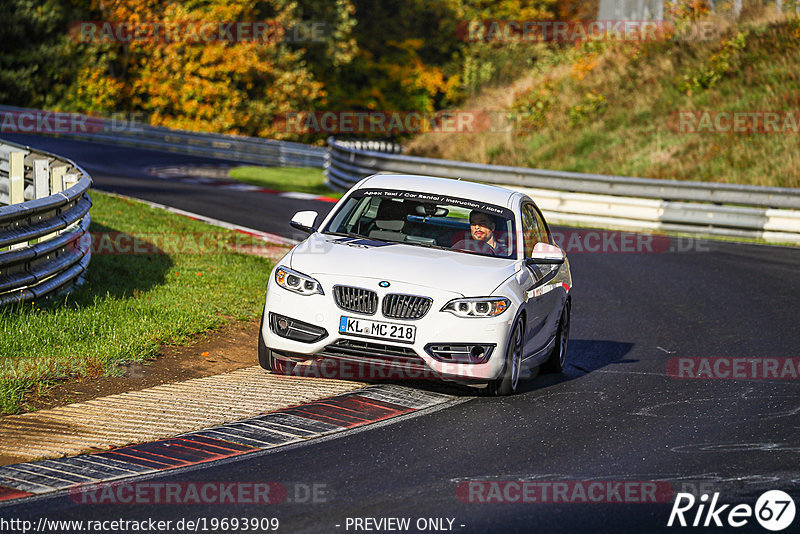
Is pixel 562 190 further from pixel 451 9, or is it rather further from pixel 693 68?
pixel 451 9

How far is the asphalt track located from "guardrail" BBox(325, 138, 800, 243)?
26.9 ft

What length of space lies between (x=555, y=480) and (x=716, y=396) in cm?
336

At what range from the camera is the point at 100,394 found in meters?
8.49

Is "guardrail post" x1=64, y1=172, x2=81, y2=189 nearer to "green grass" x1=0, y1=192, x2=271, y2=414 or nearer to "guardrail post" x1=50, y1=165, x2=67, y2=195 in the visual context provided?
"guardrail post" x1=50, y1=165, x2=67, y2=195

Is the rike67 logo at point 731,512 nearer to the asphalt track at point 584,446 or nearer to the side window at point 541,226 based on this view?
the asphalt track at point 584,446

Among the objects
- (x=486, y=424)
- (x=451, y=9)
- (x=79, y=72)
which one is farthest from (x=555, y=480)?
(x=451, y=9)

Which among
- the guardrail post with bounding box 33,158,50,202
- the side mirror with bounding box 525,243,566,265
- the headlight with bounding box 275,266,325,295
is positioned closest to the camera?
the headlight with bounding box 275,266,325,295

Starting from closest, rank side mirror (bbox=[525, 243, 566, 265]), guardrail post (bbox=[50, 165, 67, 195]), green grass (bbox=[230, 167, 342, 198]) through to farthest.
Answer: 1. side mirror (bbox=[525, 243, 566, 265])
2. guardrail post (bbox=[50, 165, 67, 195])
3. green grass (bbox=[230, 167, 342, 198])

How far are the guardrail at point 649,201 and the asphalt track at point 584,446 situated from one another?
26.9 ft

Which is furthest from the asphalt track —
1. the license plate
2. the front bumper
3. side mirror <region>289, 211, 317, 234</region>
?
side mirror <region>289, 211, 317, 234</region>

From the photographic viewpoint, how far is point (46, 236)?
38.4 feet

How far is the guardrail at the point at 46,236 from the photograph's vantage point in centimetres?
999

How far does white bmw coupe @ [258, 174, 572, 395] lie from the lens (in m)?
8.66

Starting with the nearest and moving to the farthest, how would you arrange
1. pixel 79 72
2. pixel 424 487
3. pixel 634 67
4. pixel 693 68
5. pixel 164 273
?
pixel 424 487
pixel 164 273
pixel 693 68
pixel 634 67
pixel 79 72
